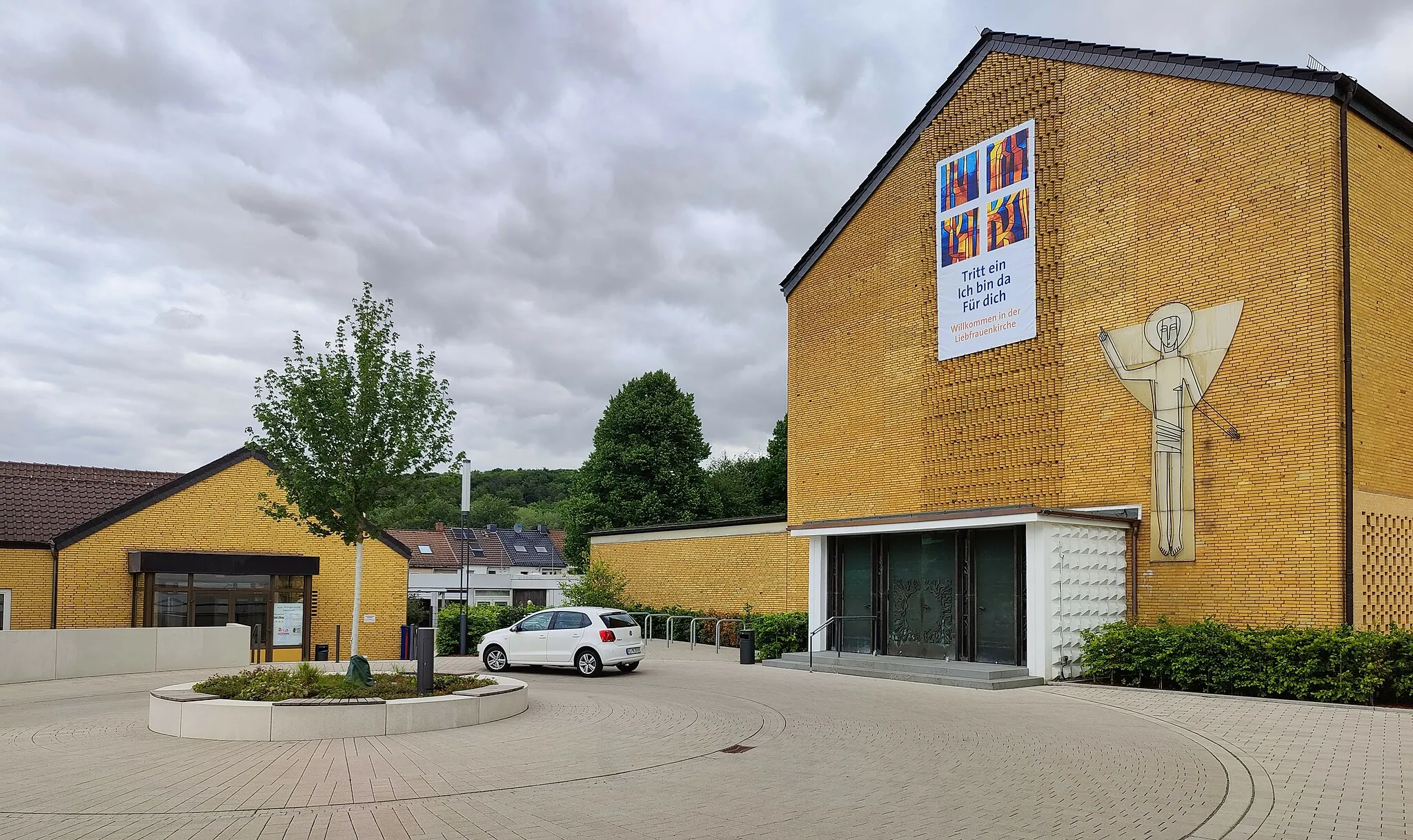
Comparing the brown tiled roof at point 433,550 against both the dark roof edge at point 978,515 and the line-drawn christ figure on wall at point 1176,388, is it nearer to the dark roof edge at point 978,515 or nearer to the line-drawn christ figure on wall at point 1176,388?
the dark roof edge at point 978,515

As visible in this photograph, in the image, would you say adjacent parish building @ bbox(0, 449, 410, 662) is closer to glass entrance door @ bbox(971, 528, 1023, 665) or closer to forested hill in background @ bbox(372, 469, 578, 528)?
glass entrance door @ bbox(971, 528, 1023, 665)

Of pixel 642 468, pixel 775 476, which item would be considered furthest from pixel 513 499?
pixel 642 468

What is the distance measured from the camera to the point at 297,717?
1226 centimetres

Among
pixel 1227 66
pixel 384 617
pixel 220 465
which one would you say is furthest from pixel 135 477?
pixel 1227 66

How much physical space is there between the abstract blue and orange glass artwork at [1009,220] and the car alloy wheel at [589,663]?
40.8 ft

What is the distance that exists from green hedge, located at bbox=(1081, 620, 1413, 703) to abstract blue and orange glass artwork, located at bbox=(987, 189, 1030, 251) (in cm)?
874

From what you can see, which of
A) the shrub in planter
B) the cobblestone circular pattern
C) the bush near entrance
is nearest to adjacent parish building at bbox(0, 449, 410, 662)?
the shrub in planter

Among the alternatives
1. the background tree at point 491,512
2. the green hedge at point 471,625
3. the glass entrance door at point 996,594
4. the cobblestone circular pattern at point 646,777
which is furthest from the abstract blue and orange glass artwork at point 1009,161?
the background tree at point 491,512

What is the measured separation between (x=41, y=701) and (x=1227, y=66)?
23.5 meters

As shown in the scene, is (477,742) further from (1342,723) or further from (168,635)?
(168,635)

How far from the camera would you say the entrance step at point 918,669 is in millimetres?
18578

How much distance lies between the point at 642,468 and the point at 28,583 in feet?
86.0

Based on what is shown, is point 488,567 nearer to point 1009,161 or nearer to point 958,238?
point 958,238

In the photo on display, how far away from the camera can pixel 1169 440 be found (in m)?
19.8
